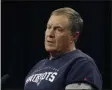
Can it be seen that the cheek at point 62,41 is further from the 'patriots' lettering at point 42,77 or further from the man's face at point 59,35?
the 'patriots' lettering at point 42,77

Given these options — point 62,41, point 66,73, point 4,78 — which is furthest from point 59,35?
point 4,78

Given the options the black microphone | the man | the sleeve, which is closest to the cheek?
the man

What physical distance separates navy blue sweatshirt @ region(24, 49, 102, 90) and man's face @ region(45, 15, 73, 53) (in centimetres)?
4

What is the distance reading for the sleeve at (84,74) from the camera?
1226 mm

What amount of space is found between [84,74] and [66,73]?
73 millimetres

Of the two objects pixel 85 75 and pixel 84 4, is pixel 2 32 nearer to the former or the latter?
pixel 84 4

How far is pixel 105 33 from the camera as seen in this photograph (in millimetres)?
2252

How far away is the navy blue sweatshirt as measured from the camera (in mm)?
1237

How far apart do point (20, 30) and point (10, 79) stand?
1.06 ft

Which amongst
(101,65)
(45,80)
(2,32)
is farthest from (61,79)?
(2,32)

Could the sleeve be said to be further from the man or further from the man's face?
the man's face

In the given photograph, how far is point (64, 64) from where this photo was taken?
1319 mm

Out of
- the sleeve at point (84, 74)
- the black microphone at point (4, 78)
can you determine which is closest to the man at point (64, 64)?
the sleeve at point (84, 74)

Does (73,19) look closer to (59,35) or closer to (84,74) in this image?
(59,35)
